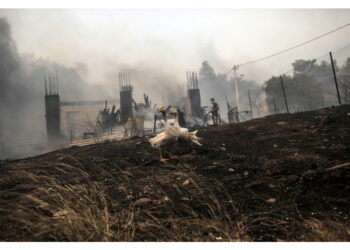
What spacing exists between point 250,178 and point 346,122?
2712mm

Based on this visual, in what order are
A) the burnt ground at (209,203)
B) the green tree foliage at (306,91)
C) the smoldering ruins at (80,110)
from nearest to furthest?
the burnt ground at (209,203), the smoldering ruins at (80,110), the green tree foliage at (306,91)

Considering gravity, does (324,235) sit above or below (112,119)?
below

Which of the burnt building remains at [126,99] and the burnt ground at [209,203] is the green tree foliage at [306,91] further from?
the burnt ground at [209,203]

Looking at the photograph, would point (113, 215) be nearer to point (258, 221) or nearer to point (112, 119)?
point (258, 221)

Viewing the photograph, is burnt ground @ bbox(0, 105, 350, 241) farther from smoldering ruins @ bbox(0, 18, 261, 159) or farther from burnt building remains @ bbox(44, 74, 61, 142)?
burnt building remains @ bbox(44, 74, 61, 142)

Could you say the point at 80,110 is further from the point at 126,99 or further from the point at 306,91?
the point at 306,91

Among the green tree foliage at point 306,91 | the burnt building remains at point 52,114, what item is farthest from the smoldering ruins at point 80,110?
the green tree foliage at point 306,91

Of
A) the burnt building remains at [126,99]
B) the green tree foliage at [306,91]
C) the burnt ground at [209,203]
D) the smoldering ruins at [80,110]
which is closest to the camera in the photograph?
the burnt ground at [209,203]

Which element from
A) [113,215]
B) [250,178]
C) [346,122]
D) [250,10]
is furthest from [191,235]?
[346,122]

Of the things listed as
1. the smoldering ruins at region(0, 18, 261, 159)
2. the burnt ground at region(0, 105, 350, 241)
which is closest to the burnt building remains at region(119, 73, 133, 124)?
the smoldering ruins at region(0, 18, 261, 159)

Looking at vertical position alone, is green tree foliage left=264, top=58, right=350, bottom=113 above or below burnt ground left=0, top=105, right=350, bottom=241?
above

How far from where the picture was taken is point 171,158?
12.0 feet

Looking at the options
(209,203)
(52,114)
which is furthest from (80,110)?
(209,203)

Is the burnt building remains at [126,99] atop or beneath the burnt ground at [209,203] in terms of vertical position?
atop
